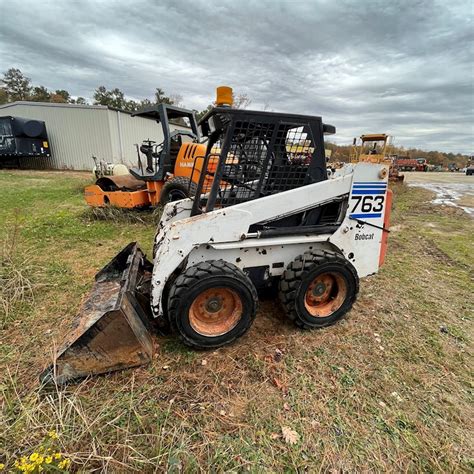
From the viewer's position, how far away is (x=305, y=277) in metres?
2.71

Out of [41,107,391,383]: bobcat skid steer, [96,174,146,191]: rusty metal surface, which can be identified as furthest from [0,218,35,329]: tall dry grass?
[96,174,146,191]: rusty metal surface

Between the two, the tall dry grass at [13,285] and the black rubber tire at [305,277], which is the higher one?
the black rubber tire at [305,277]

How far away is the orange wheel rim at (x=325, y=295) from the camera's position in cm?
293

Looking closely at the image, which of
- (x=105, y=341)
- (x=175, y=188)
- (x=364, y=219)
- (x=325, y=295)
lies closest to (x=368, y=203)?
(x=364, y=219)

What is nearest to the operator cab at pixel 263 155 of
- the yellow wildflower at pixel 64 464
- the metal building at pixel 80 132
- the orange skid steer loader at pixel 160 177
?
the yellow wildflower at pixel 64 464

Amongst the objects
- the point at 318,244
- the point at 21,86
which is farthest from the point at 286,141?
the point at 21,86

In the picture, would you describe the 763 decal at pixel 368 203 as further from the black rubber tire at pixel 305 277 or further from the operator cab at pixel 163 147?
the operator cab at pixel 163 147

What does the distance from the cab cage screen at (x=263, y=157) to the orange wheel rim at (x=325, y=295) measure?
96 cm

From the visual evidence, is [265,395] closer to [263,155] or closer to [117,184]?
[263,155]

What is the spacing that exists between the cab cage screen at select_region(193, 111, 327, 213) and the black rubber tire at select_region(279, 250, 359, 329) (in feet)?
2.36

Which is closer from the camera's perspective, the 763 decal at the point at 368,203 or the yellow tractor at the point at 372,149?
the 763 decal at the point at 368,203

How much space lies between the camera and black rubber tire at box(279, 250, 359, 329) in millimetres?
2727

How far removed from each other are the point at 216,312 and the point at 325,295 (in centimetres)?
116

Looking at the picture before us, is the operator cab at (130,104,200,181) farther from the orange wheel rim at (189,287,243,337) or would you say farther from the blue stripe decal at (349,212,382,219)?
the orange wheel rim at (189,287,243,337)
